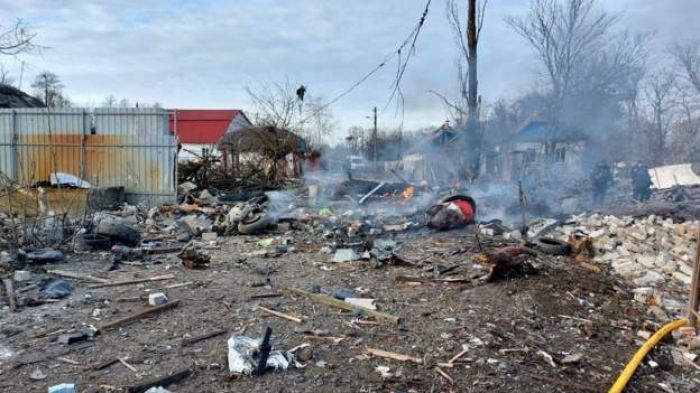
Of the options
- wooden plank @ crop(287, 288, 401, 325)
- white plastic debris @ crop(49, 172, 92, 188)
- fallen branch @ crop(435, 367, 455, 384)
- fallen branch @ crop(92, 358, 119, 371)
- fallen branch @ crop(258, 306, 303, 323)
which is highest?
white plastic debris @ crop(49, 172, 92, 188)

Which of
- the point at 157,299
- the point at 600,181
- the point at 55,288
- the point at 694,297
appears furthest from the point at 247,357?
the point at 600,181

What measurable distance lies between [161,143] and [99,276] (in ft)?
25.5

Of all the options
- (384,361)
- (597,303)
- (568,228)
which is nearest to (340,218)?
(568,228)

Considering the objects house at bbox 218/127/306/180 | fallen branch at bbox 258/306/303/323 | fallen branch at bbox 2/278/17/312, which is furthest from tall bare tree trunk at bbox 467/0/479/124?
fallen branch at bbox 2/278/17/312

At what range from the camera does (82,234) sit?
7.59 meters

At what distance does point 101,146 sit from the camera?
13352mm

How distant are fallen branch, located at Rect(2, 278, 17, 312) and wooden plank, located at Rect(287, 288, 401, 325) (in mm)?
2927

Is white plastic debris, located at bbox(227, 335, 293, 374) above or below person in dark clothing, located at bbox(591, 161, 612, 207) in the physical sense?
below

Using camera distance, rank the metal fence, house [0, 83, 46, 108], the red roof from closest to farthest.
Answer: the metal fence, house [0, 83, 46, 108], the red roof

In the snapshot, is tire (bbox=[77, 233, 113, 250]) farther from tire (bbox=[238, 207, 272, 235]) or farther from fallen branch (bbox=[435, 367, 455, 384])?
fallen branch (bbox=[435, 367, 455, 384])

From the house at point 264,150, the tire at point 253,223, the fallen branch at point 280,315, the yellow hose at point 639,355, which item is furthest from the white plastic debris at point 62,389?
the house at point 264,150

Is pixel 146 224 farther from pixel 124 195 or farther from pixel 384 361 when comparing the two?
pixel 384 361

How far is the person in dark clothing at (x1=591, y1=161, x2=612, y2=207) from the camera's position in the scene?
13891mm

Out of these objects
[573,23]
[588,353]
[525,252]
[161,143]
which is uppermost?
[573,23]
